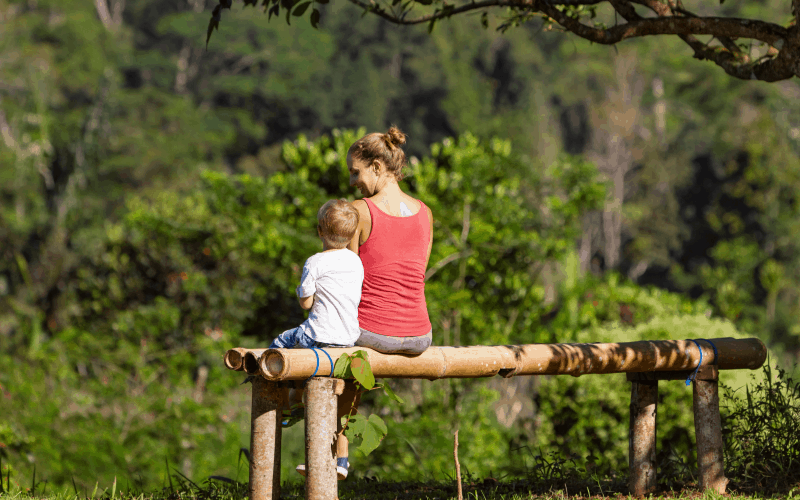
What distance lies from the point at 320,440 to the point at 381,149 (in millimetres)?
1275

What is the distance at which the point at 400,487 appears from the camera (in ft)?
15.1

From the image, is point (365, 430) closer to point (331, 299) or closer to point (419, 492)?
point (331, 299)

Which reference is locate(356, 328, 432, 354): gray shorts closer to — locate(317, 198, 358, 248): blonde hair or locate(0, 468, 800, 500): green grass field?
locate(317, 198, 358, 248): blonde hair

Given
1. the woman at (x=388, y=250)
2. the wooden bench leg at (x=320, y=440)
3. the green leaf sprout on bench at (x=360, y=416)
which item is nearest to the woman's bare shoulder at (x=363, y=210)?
the woman at (x=388, y=250)

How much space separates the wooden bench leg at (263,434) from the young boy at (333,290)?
0.10 metres

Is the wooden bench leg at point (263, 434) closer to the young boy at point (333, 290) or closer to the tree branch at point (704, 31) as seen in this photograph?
the young boy at point (333, 290)

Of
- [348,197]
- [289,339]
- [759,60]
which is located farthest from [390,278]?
[348,197]

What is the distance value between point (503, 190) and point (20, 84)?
2890cm

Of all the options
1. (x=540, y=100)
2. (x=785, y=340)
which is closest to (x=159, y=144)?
(x=540, y=100)

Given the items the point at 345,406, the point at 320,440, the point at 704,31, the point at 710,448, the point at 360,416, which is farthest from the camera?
the point at 704,31

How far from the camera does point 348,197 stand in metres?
7.92

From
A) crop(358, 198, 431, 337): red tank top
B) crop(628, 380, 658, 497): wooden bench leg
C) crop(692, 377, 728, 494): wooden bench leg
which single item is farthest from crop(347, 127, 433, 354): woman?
crop(692, 377, 728, 494): wooden bench leg

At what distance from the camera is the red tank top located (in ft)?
11.9

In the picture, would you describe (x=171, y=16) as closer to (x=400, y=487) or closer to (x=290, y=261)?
(x=290, y=261)
